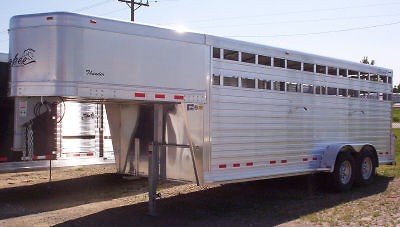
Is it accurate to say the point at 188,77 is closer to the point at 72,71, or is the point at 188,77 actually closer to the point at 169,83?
the point at 169,83

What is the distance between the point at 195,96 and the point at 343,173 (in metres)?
4.26

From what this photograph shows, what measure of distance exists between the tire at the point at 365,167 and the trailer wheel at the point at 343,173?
252 mm

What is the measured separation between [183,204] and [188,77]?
2.46 meters

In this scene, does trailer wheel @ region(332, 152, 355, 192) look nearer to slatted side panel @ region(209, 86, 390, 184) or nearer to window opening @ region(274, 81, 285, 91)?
slatted side panel @ region(209, 86, 390, 184)

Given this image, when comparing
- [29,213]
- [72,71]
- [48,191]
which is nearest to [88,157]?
[48,191]

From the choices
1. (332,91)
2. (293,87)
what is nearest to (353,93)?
(332,91)

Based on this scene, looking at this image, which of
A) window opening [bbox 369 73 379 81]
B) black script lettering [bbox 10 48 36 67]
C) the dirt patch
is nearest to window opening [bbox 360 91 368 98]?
window opening [bbox 369 73 379 81]

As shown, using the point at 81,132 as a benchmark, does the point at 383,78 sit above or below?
above

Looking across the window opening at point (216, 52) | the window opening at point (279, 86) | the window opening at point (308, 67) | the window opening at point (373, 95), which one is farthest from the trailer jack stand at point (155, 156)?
the window opening at point (373, 95)

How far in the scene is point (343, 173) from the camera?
10062mm

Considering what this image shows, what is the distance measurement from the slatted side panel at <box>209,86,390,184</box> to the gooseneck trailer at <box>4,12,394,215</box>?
19 mm

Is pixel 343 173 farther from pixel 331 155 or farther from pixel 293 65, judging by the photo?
pixel 293 65

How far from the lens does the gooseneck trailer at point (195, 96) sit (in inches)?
249

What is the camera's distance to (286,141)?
8805 mm
